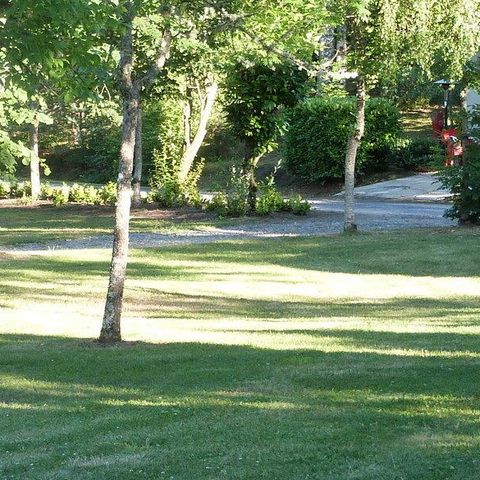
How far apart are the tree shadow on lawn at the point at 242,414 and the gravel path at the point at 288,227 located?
1278cm

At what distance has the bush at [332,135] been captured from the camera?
3491cm

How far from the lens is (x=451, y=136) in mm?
24984

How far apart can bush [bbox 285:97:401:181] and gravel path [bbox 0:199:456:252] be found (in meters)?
7.62

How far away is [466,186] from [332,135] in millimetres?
13914

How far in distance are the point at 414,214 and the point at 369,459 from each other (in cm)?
2085

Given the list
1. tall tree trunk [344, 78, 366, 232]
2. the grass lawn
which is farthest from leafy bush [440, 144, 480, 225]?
the grass lawn

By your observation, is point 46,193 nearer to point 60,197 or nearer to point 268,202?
point 60,197

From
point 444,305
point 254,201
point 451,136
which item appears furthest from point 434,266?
point 254,201

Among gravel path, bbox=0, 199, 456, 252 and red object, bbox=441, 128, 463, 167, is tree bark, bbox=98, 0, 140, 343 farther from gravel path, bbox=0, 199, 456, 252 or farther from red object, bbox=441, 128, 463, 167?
red object, bbox=441, 128, 463, 167

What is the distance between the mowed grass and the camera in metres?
6.00

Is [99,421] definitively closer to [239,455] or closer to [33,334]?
[239,455]

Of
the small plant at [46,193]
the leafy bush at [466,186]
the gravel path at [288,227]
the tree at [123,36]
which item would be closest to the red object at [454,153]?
the leafy bush at [466,186]

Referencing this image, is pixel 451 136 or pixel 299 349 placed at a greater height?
pixel 451 136

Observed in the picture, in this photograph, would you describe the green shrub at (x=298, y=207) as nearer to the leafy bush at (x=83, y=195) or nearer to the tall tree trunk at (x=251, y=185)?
the tall tree trunk at (x=251, y=185)
